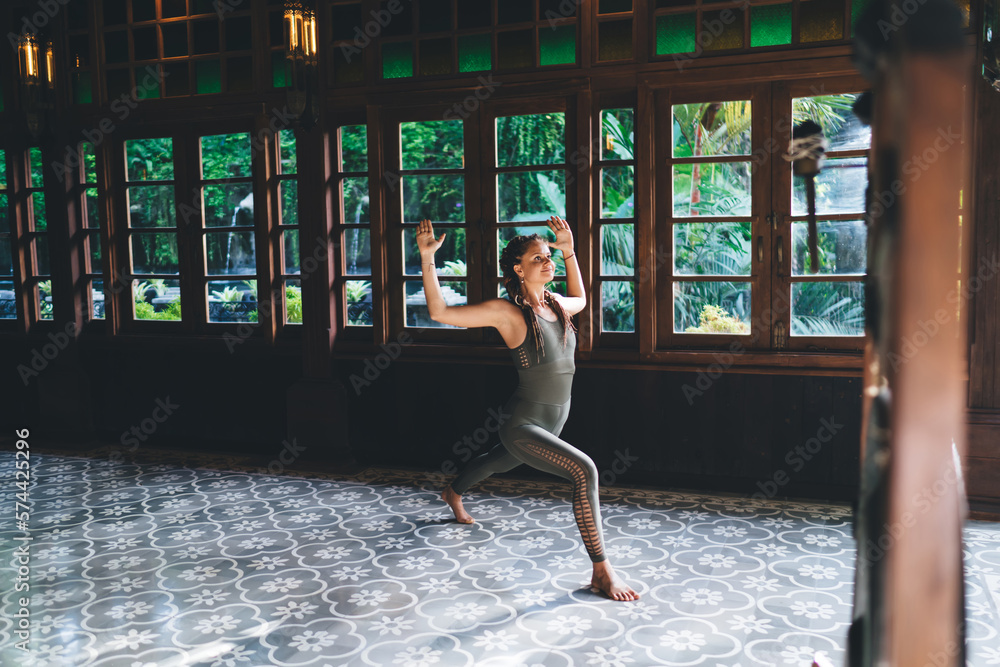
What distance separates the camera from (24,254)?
20.6 ft

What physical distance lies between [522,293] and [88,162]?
4121 millimetres

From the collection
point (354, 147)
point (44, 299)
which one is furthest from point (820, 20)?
point (44, 299)

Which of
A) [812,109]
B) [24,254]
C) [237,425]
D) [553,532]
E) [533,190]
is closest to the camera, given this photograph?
[553,532]

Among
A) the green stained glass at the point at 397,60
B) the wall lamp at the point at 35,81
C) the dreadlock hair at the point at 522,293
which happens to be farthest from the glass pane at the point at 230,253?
the dreadlock hair at the point at 522,293

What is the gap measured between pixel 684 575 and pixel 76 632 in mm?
2382

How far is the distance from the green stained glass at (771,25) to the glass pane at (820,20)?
65mm

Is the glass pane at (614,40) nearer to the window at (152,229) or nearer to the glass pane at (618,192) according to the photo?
the glass pane at (618,192)

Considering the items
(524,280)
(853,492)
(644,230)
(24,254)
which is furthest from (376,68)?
(853,492)

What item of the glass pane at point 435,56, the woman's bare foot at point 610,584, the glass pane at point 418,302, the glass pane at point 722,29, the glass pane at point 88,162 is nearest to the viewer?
the woman's bare foot at point 610,584

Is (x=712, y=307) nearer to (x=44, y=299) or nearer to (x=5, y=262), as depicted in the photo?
(x=44, y=299)

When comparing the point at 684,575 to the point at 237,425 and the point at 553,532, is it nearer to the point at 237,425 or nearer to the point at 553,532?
the point at 553,532

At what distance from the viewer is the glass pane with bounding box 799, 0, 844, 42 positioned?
4273mm

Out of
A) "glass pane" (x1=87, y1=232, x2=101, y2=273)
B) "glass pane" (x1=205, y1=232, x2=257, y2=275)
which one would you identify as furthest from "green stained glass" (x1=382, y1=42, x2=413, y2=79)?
"glass pane" (x1=87, y1=232, x2=101, y2=273)

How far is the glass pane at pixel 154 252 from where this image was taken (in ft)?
19.1
